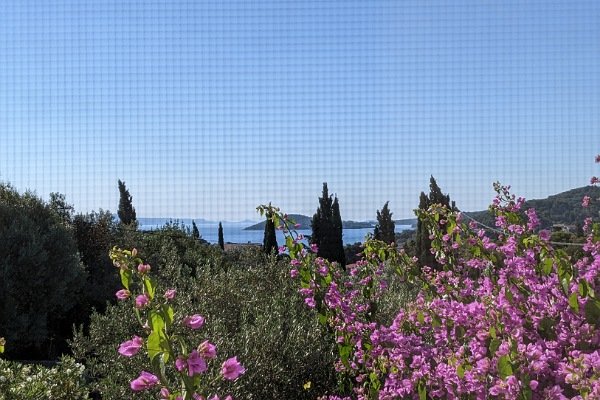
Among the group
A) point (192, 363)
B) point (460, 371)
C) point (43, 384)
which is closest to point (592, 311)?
point (460, 371)

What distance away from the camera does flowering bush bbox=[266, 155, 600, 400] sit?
2541 millimetres

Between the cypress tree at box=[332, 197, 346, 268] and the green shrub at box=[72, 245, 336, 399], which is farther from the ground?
the cypress tree at box=[332, 197, 346, 268]

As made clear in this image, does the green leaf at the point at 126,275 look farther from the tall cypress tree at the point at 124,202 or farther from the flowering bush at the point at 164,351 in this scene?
the tall cypress tree at the point at 124,202

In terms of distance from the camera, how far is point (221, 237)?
3123 cm

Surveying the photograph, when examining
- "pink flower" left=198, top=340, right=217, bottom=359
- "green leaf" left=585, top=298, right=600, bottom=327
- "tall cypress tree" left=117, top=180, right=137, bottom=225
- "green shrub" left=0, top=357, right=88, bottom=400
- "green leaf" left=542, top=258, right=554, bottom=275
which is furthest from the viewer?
"tall cypress tree" left=117, top=180, right=137, bottom=225

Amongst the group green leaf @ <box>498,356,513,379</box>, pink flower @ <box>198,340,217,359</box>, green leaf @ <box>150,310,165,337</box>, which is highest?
green leaf @ <box>150,310,165,337</box>

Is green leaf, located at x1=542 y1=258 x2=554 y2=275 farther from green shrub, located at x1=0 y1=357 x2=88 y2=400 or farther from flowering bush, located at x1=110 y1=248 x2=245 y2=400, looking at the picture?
green shrub, located at x1=0 y1=357 x2=88 y2=400

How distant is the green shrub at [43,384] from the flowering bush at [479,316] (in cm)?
161

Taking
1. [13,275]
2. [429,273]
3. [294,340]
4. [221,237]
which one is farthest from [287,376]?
[221,237]

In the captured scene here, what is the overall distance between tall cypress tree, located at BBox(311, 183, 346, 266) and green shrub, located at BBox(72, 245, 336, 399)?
51.0 ft

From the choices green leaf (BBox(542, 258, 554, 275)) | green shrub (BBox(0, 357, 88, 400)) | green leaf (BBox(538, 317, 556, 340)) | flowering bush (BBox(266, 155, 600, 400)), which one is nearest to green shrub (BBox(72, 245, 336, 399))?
green shrub (BBox(0, 357, 88, 400))

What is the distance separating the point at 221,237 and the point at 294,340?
88.7ft

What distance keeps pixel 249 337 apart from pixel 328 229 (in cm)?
1807

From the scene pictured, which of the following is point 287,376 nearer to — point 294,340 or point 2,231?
point 294,340
